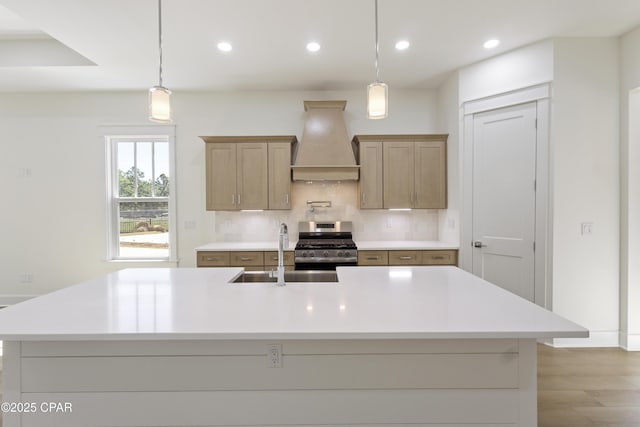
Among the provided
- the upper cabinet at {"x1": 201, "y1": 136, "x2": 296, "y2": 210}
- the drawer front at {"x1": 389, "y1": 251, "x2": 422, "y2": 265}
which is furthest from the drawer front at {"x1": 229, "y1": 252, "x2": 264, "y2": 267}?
the drawer front at {"x1": 389, "y1": 251, "x2": 422, "y2": 265}

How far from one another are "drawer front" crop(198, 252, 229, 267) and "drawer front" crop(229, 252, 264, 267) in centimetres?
8

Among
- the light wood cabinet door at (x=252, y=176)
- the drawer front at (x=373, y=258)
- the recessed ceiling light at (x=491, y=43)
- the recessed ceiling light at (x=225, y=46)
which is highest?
the recessed ceiling light at (x=491, y=43)

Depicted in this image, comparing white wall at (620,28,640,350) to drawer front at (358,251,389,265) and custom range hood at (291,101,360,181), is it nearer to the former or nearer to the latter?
drawer front at (358,251,389,265)

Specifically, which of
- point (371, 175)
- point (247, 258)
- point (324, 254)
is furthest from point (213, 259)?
point (371, 175)

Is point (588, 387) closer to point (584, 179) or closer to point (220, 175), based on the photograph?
point (584, 179)

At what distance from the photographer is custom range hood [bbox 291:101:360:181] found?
3930mm

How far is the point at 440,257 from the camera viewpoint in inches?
147

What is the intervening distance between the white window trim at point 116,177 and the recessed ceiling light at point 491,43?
382cm

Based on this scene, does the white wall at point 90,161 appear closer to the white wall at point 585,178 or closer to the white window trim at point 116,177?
the white window trim at point 116,177

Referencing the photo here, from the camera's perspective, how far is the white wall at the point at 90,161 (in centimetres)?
432

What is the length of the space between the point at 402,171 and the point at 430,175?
14.0 inches

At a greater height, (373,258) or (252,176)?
(252,176)

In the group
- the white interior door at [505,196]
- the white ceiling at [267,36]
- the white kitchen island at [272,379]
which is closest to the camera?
the white kitchen island at [272,379]

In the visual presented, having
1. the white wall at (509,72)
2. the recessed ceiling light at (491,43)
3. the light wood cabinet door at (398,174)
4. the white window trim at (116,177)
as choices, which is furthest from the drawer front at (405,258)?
the white window trim at (116,177)
